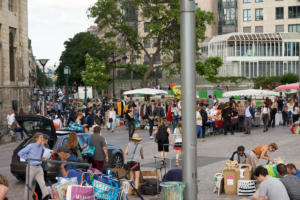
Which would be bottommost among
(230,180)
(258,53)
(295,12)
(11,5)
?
(230,180)

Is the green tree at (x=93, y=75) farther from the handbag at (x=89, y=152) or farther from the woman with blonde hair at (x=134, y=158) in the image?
the woman with blonde hair at (x=134, y=158)

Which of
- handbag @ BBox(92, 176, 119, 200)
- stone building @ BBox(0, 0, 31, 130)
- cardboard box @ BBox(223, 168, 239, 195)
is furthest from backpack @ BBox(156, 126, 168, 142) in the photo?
stone building @ BBox(0, 0, 31, 130)

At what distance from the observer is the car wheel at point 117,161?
1586cm

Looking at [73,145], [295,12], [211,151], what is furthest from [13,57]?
[295,12]

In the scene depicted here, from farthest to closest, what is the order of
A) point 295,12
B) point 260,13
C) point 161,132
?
1. point 260,13
2. point 295,12
3. point 161,132

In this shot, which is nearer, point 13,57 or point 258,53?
point 13,57

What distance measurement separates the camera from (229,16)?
287 ft

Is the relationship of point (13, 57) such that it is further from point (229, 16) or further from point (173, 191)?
point (229, 16)

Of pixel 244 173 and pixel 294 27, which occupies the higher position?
pixel 294 27

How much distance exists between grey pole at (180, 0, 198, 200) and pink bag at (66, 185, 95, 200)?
66.5 inches

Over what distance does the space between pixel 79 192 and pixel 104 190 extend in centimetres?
55

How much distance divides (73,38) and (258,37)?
36.2 meters

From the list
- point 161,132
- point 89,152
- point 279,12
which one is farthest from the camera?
point 279,12

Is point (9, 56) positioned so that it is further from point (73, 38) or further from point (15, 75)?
point (73, 38)
